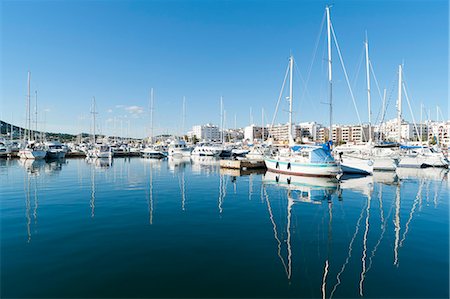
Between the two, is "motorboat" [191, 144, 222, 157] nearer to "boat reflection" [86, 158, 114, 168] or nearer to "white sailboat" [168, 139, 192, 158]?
"white sailboat" [168, 139, 192, 158]

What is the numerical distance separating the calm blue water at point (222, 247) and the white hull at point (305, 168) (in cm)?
1074

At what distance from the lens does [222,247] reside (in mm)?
9344

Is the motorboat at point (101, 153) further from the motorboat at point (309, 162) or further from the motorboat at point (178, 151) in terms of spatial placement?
the motorboat at point (309, 162)

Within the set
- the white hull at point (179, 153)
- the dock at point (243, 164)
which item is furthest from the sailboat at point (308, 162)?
the white hull at point (179, 153)

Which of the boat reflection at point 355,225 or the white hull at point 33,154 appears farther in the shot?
the white hull at point 33,154

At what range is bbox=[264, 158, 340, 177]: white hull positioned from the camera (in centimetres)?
→ 2880

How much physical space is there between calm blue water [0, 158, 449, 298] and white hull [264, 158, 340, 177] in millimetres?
10739

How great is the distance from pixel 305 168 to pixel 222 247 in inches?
912

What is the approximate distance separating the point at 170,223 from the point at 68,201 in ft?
29.7

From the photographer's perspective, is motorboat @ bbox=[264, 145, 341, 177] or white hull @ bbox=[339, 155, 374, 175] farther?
white hull @ bbox=[339, 155, 374, 175]

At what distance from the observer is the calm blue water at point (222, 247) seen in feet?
22.0

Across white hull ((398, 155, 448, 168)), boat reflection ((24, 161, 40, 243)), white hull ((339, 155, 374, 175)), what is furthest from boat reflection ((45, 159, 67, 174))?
white hull ((398, 155, 448, 168))

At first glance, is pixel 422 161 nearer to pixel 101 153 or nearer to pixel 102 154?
pixel 102 154

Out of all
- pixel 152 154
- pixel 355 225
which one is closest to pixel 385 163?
pixel 355 225
